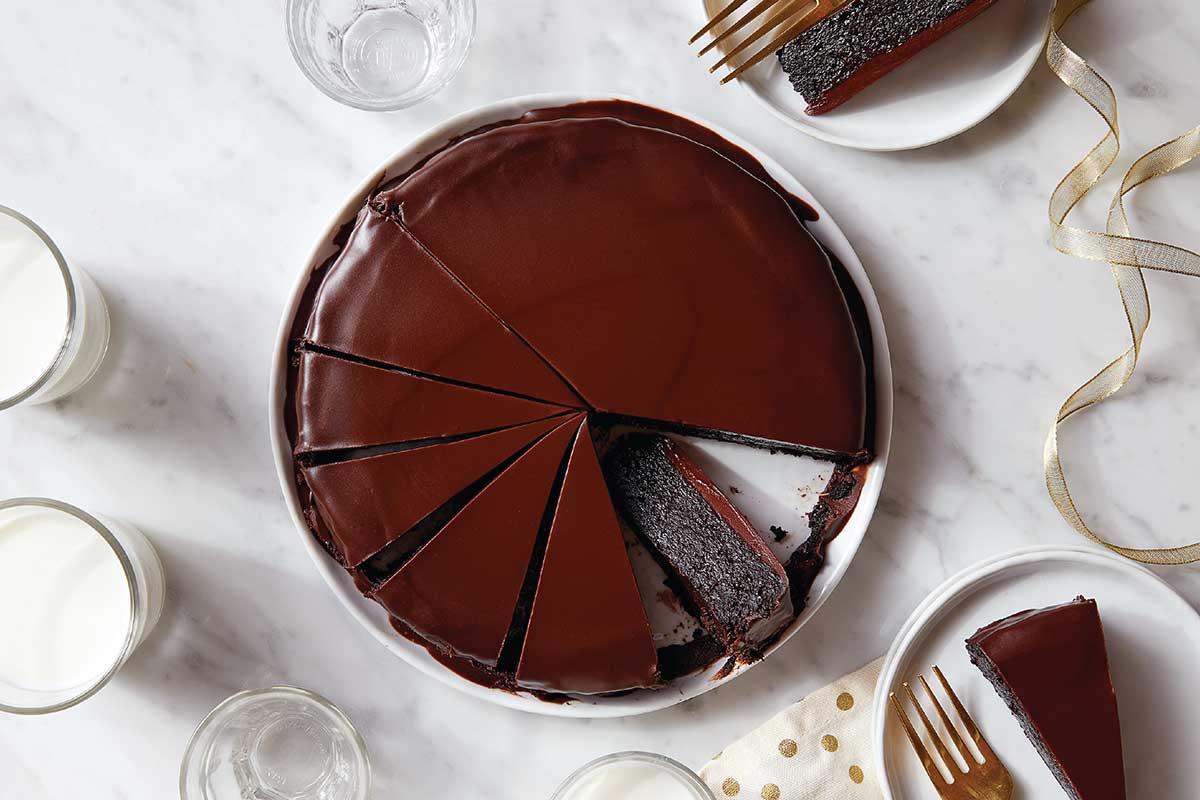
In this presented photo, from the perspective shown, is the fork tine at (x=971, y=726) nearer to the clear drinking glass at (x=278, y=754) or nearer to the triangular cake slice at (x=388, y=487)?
the triangular cake slice at (x=388, y=487)

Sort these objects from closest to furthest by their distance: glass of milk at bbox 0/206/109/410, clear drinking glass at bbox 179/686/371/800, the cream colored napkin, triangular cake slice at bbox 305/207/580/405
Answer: triangular cake slice at bbox 305/207/580/405, glass of milk at bbox 0/206/109/410, clear drinking glass at bbox 179/686/371/800, the cream colored napkin

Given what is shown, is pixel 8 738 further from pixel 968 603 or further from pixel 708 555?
pixel 968 603

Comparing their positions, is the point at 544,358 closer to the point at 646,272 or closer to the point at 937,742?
the point at 646,272

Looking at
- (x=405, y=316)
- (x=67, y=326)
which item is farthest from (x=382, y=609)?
(x=67, y=326)

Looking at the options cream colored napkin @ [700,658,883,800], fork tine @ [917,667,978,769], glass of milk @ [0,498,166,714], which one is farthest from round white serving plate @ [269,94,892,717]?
glass of milk @ [0,498,166,714]

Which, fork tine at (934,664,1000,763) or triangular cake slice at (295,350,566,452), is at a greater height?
triangular cake slice at (295,350,566,452)

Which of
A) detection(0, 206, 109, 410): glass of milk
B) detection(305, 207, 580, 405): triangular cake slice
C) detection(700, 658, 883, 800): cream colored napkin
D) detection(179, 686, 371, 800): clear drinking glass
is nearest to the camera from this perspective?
detection(305, 207, 580, 405): triangular cake slice

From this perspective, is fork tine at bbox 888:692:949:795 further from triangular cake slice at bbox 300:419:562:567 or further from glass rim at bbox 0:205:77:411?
glass rim at bbox 0:205:77:411
